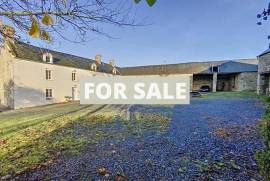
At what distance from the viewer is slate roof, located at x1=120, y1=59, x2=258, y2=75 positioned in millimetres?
34875

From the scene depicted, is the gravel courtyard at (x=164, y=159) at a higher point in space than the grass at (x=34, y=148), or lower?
higher

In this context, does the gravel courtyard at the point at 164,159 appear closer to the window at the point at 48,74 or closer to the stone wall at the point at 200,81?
the window at the point at 48,74

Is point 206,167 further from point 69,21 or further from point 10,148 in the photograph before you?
point 10,148

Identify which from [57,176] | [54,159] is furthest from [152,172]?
[54,159]

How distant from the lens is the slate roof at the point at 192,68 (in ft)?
114

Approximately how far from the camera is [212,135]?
21.3 feet

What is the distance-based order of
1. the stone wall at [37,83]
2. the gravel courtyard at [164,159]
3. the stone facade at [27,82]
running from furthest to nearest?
the stone wall at [37,83]
the stone facade at [27,82]
the gravel courtyard at [164,159]

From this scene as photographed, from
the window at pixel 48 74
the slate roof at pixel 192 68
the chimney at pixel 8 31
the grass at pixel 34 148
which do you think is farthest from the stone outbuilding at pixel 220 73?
the chimney at pixel 8 31

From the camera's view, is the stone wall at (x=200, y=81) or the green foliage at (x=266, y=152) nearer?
the green foliage at (x=266, y=152)

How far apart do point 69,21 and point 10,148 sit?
171 inches

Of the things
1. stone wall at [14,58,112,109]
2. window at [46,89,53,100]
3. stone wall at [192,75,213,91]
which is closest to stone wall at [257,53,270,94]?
stone wall at [192,75,213,91]

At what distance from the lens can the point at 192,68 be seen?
130ft

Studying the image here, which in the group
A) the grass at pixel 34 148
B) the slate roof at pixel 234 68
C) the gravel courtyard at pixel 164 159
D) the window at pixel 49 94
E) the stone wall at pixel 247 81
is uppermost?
the slate roof at pixel 234 68

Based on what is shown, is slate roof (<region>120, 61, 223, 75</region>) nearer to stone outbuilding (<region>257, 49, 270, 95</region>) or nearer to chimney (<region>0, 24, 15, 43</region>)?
stone outbuilding (<region>257, 49, 270, 95</region>)
